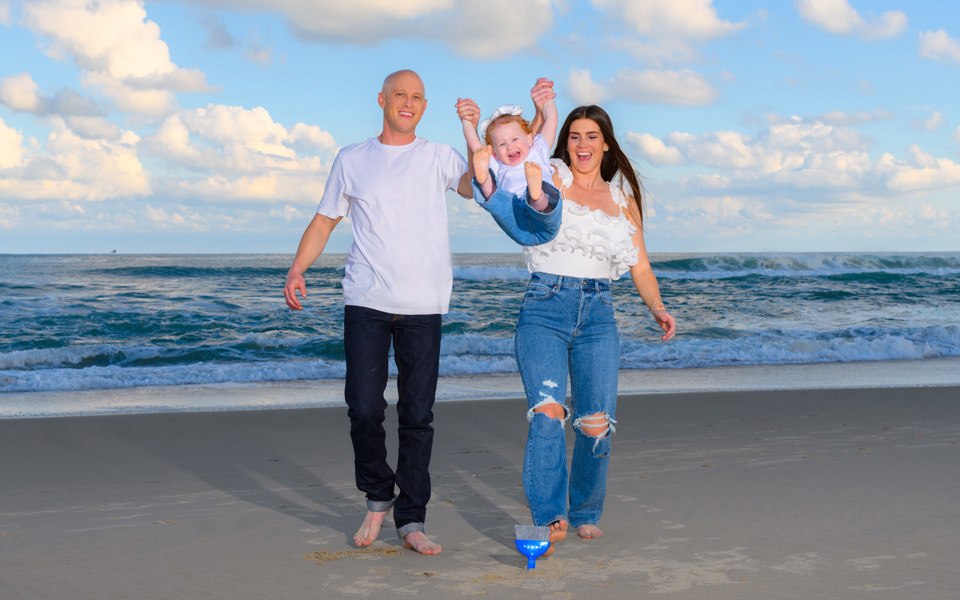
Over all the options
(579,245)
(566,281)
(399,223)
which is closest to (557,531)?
(566,281)

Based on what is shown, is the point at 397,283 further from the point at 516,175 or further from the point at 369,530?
the point at 369,530

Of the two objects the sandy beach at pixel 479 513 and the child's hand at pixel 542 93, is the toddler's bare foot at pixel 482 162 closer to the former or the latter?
the child's hand at pixel 542 93

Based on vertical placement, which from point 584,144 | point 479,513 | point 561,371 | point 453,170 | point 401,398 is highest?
point 584,144

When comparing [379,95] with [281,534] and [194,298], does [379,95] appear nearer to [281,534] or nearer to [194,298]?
[281,534]

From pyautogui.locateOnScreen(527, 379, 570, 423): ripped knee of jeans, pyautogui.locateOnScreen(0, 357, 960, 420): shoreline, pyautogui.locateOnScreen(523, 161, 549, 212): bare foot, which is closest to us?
pyautogui.locateOnScreen(523, 161, 549, 212): bare foot

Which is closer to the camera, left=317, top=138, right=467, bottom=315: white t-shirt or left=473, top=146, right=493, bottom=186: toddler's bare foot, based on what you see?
left=473, top=146, right=493, bottom=186: toddler's bare foot

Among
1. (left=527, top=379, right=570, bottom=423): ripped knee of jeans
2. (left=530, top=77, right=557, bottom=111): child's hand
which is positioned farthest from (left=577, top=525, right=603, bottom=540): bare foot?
(left=530, top=77, right=557, bottom=111): child's hand

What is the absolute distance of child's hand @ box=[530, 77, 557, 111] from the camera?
3.33 metres

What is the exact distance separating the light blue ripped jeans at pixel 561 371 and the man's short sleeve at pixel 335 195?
874 mm

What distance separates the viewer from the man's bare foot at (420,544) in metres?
3.33

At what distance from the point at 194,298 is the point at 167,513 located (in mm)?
17202

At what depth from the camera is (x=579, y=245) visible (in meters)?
3.41

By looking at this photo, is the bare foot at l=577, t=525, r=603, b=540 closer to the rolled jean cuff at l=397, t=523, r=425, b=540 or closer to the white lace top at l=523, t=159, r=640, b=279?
the rolled jean cuff at l=397, t=523, r=425, b=540

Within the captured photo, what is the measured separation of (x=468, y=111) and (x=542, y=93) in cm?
39
